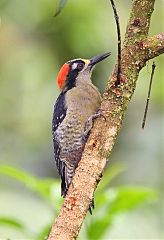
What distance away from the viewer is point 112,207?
3559 mm

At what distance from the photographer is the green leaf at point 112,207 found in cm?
345

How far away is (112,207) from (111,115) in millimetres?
→ 815

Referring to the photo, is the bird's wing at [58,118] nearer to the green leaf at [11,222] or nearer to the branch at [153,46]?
the green leaf at [11,222]

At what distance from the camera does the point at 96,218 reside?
3.51 metres

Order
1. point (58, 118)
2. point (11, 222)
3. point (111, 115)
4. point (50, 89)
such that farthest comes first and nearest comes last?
point (50, 89) → point (58, 118) → point (11, 222) → point (111, 115)

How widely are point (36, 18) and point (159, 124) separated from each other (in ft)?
6.05

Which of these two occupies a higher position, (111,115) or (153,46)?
(153,46)

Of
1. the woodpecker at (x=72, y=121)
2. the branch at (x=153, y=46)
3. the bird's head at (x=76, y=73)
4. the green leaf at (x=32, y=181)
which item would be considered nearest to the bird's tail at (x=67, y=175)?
the woodpecker at (x=72, y=121)

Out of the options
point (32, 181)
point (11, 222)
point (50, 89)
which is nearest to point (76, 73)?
point (32, 181)

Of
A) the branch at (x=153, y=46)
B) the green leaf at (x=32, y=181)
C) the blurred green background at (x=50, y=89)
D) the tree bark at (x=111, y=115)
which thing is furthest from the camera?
the blurred green background at (x=50, y=89)

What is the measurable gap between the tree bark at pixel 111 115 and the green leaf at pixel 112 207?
0.71 metres

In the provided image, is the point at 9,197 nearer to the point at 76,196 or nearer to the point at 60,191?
the point at 60,191

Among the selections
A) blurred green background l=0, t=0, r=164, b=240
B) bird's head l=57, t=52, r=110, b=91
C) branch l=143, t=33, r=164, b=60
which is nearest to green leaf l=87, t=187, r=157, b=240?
branch l=143, t=33, r=164, b=60

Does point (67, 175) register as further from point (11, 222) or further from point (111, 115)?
point (111, 115)
